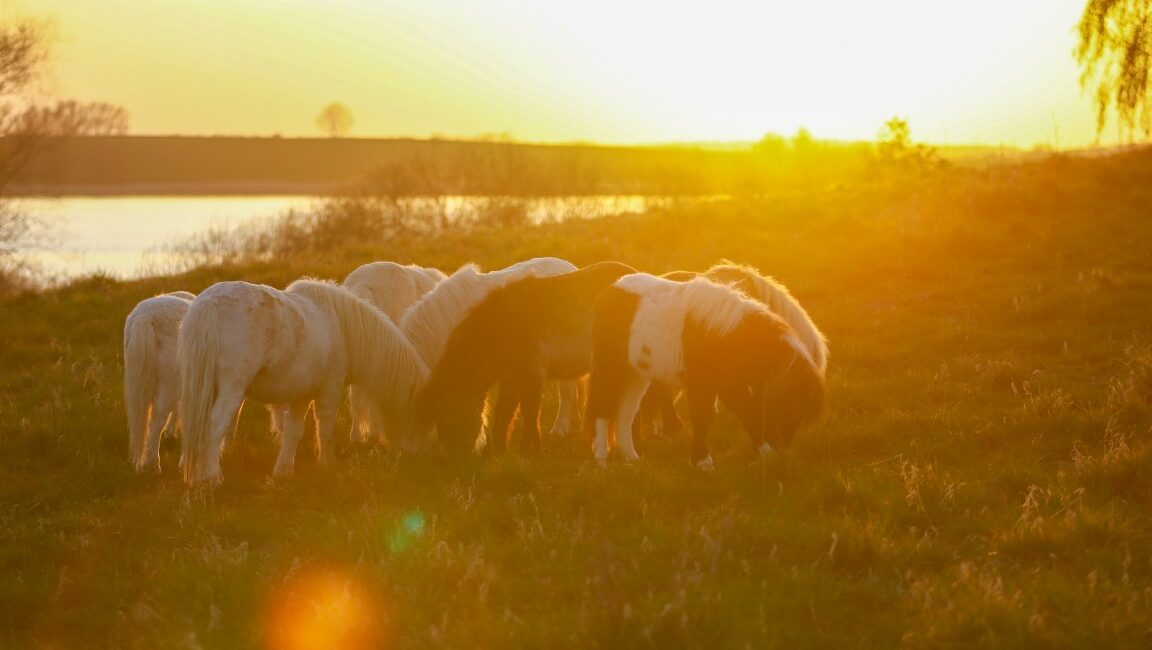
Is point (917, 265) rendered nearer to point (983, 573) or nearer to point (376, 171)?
point (983, 573)

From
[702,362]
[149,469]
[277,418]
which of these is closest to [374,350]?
[277,418]

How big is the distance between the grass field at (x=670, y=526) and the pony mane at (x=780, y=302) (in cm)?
71

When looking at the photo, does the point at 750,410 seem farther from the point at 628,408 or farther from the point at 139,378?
the point at 139,378

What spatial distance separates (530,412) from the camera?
8.75 m

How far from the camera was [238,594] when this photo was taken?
193 inches

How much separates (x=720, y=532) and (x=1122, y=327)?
8596mm

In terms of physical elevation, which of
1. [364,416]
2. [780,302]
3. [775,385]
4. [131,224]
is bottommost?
[364,416]

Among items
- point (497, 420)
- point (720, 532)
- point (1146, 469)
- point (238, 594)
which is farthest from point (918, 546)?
point (497, 420)

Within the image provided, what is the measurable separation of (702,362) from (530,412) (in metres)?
1.87

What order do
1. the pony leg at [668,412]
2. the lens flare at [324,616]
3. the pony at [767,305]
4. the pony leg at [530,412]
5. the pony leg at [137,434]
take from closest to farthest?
1. the lens flare at [324,616]
2. the pony leg at [137,434]
3. the pony leg at [530,412]
4. the pony at [767,305]
5. the pony leg at [668,412]

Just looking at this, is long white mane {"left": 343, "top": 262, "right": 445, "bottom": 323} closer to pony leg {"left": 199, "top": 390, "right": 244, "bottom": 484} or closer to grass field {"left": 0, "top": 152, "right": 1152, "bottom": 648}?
grass field {"left": 0, "top": 152, "right": 1152, "bottom": 648}

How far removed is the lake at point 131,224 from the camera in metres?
28.3

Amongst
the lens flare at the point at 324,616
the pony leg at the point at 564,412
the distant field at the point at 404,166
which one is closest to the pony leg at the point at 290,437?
the pony leg at the point at 564,412

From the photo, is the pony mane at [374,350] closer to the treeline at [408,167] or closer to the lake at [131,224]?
the lake at [131,224]
